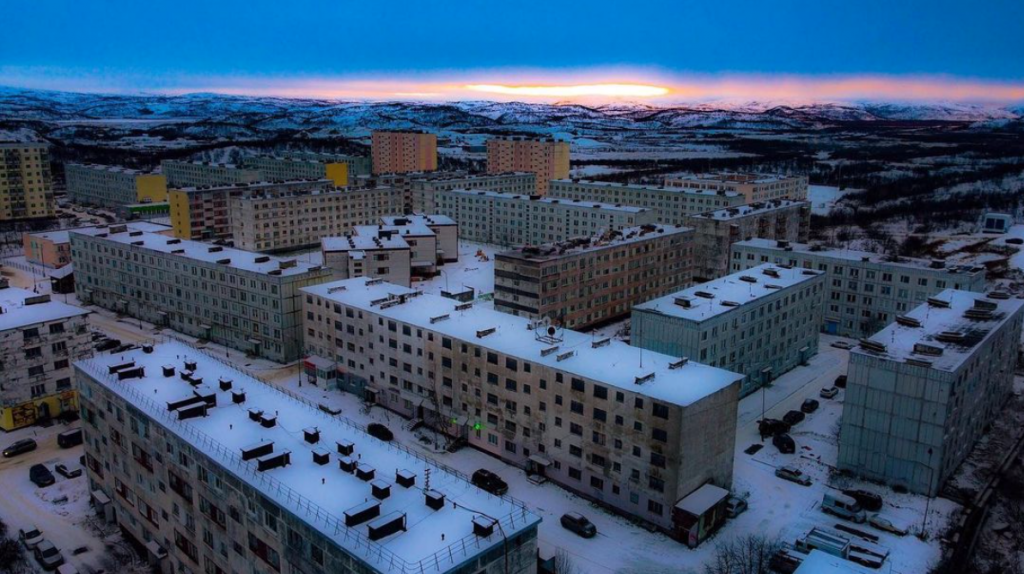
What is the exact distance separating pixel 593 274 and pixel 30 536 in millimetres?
38019

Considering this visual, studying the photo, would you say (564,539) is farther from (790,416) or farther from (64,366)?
(64,366)

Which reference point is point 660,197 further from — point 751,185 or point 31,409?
point 31,409

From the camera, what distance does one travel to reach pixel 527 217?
83188 mm

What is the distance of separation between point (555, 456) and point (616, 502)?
3433 millimetres

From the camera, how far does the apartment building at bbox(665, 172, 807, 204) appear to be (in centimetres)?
9544

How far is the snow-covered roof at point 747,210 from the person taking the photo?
222 ft

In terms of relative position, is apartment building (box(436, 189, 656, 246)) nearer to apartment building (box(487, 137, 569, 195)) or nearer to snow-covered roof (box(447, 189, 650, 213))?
snow-covered roof (box(447, 189, 650, 213))

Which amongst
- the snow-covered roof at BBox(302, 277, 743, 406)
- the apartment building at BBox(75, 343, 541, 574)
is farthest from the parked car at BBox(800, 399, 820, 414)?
the apartment building at BBox(75, 343, 541, 574)

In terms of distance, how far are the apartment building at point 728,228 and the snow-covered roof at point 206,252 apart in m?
35.5

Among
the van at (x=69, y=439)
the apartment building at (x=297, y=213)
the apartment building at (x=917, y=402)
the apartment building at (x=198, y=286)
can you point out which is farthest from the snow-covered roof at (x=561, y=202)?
the van at (x=69, y=439)

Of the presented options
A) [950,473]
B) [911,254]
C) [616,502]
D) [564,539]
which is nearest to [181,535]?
[564,539]

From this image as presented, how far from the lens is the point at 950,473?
1278 inches

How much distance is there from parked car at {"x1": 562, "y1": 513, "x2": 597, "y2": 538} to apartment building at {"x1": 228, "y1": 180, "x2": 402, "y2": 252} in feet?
170

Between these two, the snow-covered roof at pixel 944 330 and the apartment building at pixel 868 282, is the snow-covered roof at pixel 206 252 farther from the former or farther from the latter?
the apartment building at pixel 868 282
